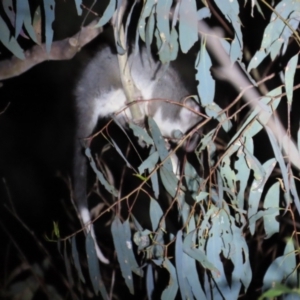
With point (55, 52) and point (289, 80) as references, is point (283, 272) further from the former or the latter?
point (55, 52)

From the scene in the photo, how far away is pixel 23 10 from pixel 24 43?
2.82ft

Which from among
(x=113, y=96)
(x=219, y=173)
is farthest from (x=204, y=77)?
(x=113, y=96)

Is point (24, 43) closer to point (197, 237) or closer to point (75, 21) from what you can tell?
point (75, 21)

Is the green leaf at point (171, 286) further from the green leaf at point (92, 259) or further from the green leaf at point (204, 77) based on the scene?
the green leaf at point (204, 77)

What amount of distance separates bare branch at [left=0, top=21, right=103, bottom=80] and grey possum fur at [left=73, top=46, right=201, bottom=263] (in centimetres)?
48

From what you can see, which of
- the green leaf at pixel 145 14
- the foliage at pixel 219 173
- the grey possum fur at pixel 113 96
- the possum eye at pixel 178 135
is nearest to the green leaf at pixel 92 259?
the foliage at pixel 219 173

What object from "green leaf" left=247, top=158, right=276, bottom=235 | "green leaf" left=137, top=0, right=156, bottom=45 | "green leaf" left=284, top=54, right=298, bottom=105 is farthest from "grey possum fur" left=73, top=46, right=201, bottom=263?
"green leaf" left=284, top=54, right=298, bottom=105

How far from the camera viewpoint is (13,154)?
9.71ft

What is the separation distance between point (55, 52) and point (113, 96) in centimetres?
57

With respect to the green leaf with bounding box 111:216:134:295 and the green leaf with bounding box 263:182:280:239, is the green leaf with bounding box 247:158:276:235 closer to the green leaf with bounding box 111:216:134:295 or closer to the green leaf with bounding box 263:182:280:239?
the green leaf with bounding box 263:182:280:239

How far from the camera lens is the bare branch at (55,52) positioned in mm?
1667

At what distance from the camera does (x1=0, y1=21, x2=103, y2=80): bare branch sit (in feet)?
5.47

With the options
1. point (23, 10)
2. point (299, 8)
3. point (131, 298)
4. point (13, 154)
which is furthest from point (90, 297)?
point (299, 8)

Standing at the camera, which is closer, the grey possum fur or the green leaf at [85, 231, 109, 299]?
the green leaf at [85, 231, 109, 299]
